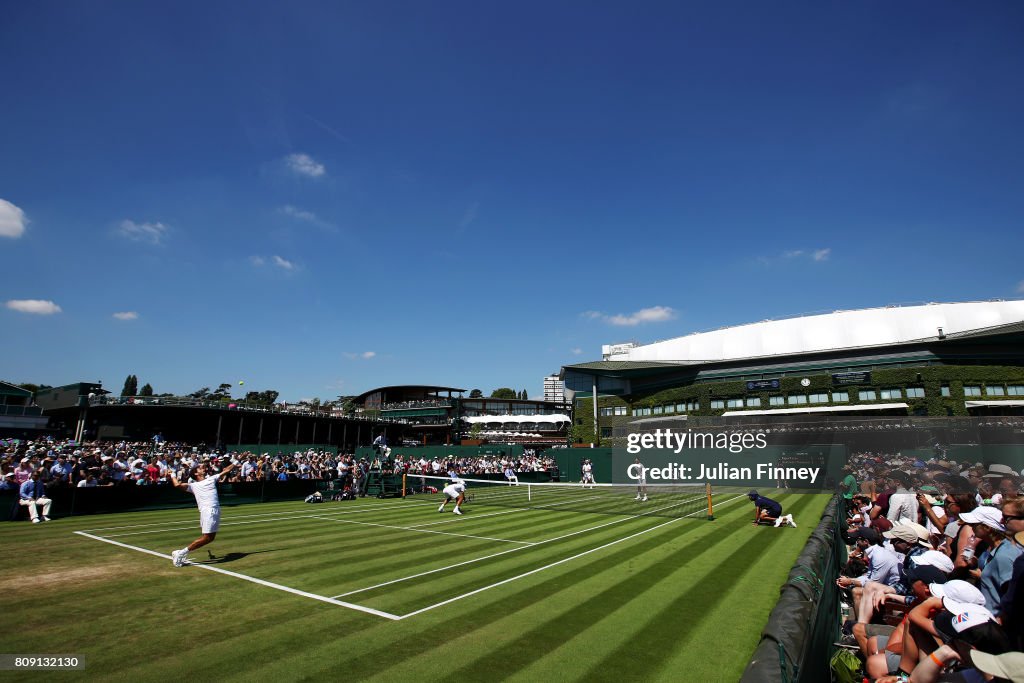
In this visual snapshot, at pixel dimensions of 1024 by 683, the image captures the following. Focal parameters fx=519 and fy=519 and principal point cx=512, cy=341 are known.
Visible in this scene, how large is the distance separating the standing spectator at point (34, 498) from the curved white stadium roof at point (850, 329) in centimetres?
6991

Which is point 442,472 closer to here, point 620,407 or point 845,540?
point 845,540

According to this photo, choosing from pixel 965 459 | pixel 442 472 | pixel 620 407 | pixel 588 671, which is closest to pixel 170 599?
pixel 588 671

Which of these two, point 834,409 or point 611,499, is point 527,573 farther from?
point 834,409

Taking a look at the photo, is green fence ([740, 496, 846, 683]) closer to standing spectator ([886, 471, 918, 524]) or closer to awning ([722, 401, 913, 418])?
standing spectator ([886, 471, 918, 524])

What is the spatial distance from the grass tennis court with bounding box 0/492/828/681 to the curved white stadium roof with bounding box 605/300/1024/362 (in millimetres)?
61969

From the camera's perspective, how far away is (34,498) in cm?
1680

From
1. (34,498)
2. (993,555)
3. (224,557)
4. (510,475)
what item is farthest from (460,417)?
(993,555)

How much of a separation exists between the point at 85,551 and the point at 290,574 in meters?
5.67

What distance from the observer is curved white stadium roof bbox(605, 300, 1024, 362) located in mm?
68688

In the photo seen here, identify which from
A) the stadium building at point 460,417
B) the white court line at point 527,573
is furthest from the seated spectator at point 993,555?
the stadium building at point 460,417

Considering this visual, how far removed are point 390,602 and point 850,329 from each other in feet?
265

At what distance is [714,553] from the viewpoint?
1350cm

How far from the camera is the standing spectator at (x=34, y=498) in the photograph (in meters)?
16.6

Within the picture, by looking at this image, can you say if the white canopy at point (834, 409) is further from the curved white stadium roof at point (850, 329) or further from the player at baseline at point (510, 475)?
the player at baseline at point (510, 475)
